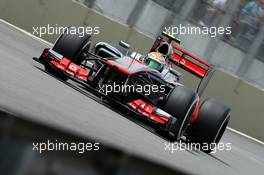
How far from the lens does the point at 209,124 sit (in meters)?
11.3

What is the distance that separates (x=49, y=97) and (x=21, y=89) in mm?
514

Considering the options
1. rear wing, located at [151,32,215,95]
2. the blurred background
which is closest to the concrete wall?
the blurred background

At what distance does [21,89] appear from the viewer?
30.6 feet

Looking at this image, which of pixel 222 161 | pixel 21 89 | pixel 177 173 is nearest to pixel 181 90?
pixel 222 161

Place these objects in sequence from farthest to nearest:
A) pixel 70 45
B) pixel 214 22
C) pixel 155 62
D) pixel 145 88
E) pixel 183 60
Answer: pixel 214 22
pixel 183 60
pixel 155 62
pixel 70 45
pixel 145 88

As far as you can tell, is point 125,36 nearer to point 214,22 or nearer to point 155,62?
point 214,22

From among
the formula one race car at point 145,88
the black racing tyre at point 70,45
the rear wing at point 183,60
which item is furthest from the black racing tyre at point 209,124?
the black racing tyre at point 70,45

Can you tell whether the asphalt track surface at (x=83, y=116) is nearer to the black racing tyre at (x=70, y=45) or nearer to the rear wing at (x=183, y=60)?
the black racing tyre at (x=70, y=45)

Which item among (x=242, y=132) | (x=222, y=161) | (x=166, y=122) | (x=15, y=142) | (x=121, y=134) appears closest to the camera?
(x=15, y=142)

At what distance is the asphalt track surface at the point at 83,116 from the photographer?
27.3 ft

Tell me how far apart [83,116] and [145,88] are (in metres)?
2.39

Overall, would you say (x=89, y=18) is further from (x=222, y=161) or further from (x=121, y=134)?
(x=121, y=134)

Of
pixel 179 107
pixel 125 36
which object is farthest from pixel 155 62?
pixel 125 36

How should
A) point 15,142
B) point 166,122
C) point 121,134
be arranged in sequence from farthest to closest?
point 166,122, point 121,134, point 15,142
